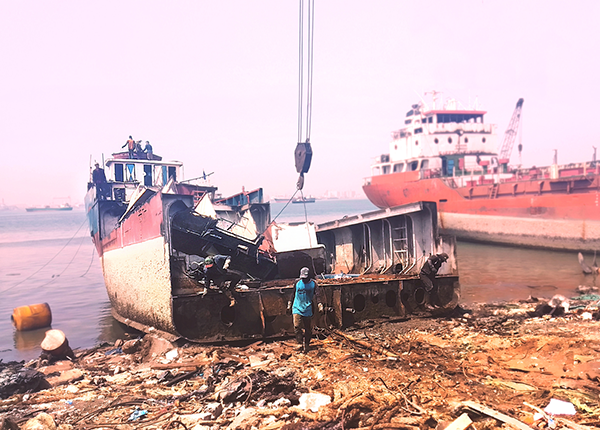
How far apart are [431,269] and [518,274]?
11.8m

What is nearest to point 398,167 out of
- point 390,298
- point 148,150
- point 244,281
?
point 148,150

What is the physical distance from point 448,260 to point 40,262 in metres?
30.7

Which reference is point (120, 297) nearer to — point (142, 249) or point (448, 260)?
point (142, 249)

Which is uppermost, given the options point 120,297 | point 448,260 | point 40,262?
point 448,260

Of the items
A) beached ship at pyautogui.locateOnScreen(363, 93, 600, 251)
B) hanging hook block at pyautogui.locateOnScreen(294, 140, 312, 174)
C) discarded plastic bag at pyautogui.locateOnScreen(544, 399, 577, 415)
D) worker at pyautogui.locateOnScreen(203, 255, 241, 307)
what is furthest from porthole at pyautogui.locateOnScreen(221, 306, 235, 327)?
beached ship at pyautogui.locateOnScreen(363, 93, 600, 251)

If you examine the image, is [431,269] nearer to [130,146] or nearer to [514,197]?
[130,146]

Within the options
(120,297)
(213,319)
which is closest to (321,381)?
(213,319)

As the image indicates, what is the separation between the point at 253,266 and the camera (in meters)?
11.5

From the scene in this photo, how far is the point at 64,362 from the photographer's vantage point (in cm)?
855

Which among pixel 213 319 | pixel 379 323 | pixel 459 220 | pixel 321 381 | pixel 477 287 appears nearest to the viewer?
pixel 321 381

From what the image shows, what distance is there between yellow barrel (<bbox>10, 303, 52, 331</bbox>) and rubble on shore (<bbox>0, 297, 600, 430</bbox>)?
406cm

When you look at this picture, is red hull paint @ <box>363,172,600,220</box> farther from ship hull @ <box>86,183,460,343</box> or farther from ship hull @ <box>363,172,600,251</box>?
ship hull @ <box>86,183,460,343</box>

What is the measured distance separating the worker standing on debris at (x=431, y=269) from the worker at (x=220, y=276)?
169 inches

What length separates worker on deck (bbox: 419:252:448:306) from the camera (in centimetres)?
927
